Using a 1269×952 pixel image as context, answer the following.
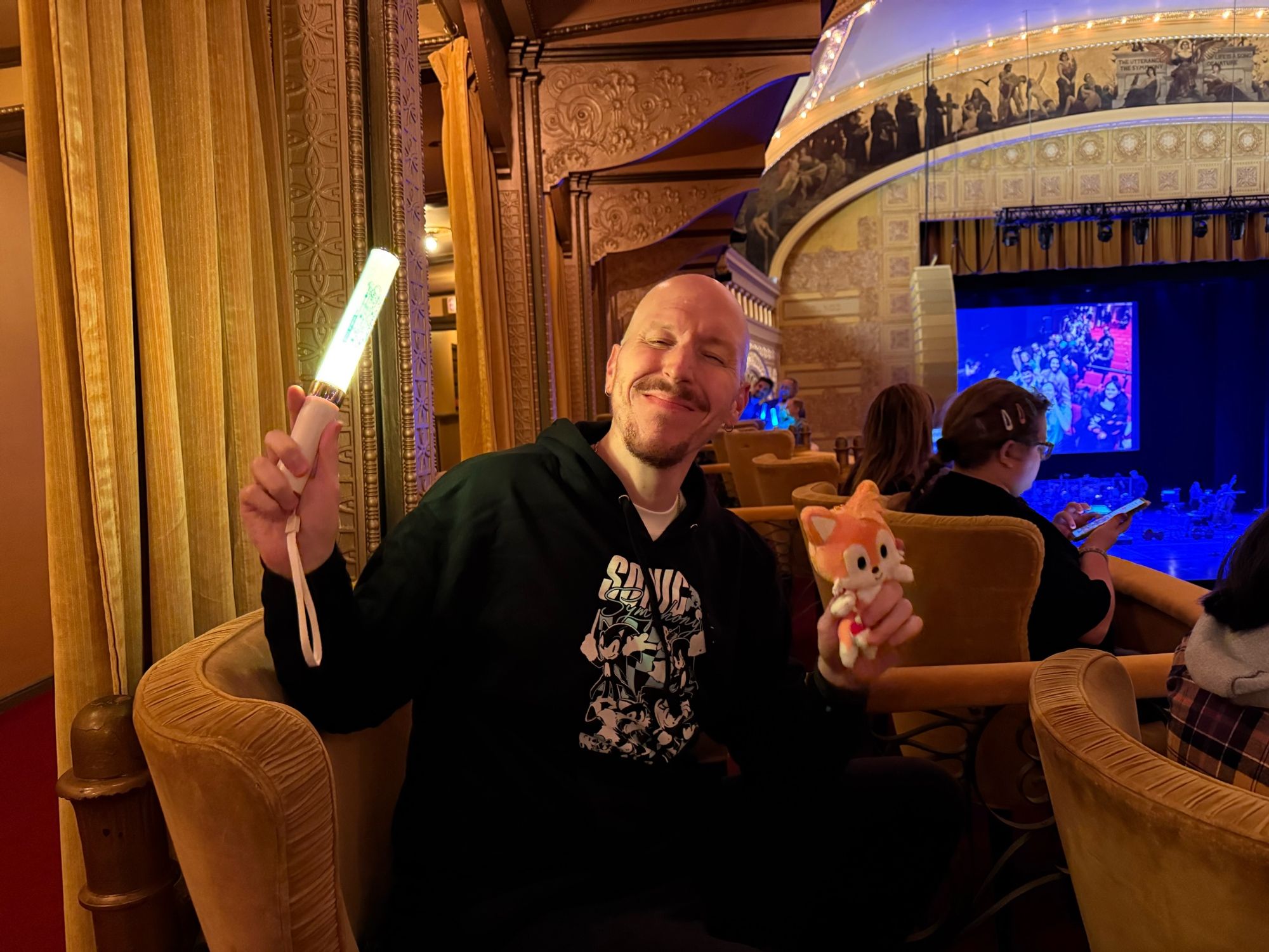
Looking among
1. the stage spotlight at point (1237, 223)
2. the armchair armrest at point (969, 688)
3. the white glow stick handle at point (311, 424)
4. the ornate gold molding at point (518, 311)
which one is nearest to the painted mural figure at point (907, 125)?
the stage spotlight at point (1237, 223)

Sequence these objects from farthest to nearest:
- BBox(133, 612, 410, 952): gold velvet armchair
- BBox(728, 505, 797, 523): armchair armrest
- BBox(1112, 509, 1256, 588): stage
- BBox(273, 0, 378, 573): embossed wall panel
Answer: BBox(1112, 509, 1256, 588): stage < BBox(728, 505, 797, 523): armchair armrest < BBox(273, 0, 378, 573): embossed wall panel < BBox(133, 612, 410, 952): gold velvet armchair

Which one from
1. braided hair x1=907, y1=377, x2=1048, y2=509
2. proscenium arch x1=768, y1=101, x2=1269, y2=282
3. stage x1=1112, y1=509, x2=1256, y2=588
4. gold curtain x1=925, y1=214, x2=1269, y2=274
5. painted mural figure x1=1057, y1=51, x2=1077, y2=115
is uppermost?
painted mural figure x1=1057, y1=51, x2=1077, y2=115

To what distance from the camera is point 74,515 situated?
1.10 meters

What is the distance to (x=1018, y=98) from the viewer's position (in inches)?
535

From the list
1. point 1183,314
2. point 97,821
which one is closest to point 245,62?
point 97,821

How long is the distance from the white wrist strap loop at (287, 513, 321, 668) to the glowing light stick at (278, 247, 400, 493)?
1.8 inches

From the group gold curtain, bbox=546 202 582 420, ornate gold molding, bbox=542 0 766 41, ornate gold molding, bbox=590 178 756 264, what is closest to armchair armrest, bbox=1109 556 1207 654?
ornate gold molding, bbox=542 0 766 41

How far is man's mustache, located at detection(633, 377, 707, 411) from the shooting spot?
138cm

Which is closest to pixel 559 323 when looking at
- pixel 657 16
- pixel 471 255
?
pixel 657 16

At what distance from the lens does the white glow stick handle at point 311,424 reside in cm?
83

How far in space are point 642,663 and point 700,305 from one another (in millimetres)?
637

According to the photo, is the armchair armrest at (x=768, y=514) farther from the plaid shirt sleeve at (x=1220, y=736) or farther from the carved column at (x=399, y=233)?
the plaid shirt sleeve at (x=1220, y=736)

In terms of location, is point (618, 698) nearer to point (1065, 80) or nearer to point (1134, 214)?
point (1134, 214)

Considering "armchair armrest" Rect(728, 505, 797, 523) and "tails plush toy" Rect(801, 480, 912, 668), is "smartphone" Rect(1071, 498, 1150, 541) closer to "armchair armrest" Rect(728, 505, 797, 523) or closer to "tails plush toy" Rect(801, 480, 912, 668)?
"armchair armrest" Rect(728, 505, 797, 523)
